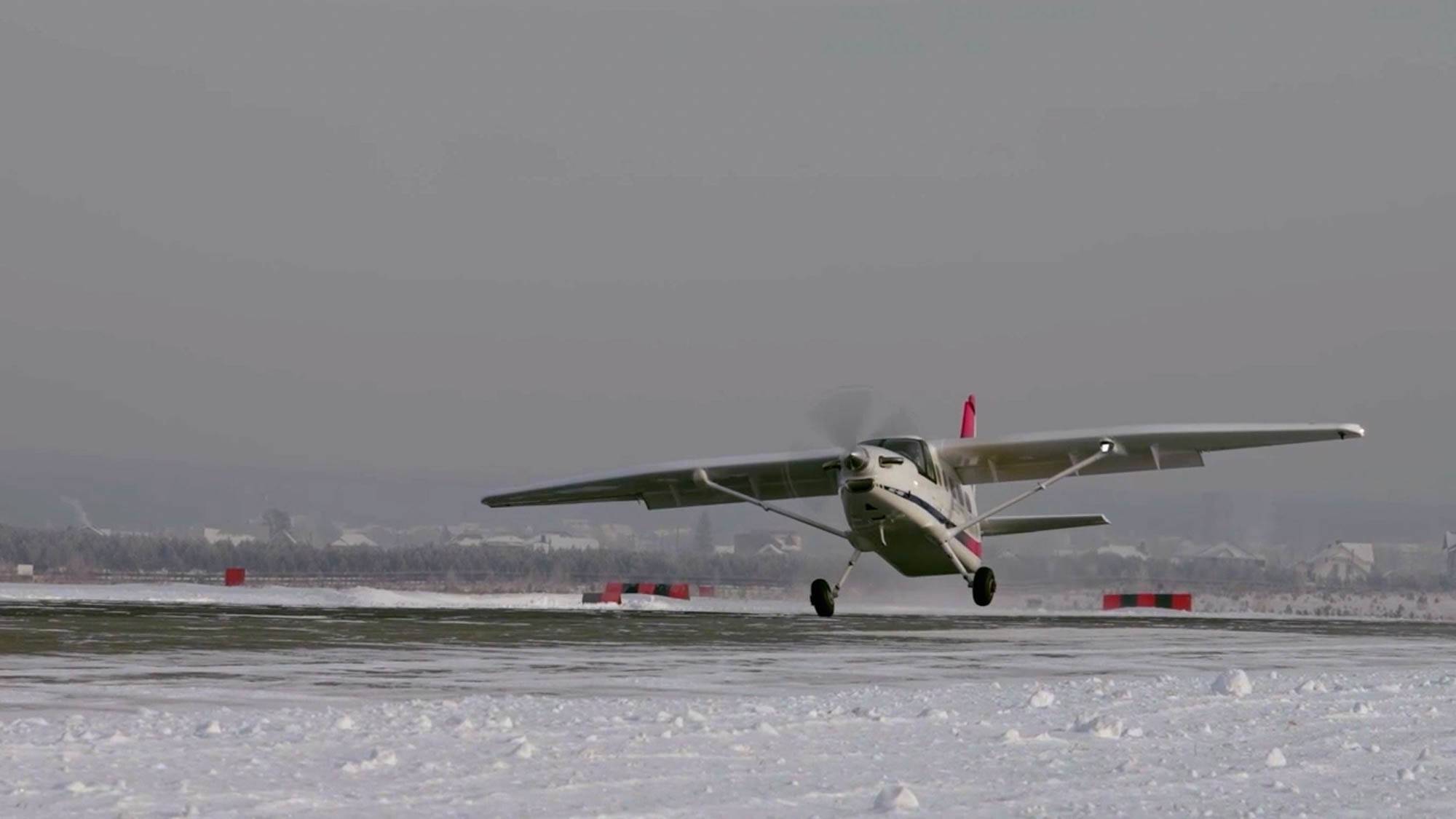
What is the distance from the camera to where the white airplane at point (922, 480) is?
1106 inches

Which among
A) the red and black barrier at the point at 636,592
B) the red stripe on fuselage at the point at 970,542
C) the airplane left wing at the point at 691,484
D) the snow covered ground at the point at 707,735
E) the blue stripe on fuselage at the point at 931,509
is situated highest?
the airplane left wing at the point at 691,484

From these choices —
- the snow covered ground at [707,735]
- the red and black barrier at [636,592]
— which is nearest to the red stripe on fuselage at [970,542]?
the red and black barrier at [636,592]

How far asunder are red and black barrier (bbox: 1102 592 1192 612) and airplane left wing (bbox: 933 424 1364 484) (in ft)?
45.1

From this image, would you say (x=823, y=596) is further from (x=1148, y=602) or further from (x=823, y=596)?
(x=1148, y=602)

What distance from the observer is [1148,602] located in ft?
155

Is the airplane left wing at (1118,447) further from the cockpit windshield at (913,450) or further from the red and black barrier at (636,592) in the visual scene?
the red and black barrier at (636,592)

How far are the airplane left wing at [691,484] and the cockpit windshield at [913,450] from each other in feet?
8.81

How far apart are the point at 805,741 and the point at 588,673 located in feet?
19.1

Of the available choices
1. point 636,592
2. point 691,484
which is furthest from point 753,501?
point 636,592

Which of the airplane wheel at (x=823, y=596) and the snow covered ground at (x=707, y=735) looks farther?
the airplane wheel at (x=823, y=596)

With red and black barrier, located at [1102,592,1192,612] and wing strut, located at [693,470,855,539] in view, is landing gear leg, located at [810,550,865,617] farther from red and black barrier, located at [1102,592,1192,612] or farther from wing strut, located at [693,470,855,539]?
red and black barrier, located at [1102,592,1192,612]

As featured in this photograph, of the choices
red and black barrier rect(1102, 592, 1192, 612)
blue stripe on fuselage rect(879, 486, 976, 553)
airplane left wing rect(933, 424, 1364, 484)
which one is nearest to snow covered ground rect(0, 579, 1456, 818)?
blue stripe on fuselage rect(879, 486, 976, 553)

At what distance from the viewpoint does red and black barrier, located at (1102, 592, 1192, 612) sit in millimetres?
45594

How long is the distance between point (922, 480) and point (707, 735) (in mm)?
20457
